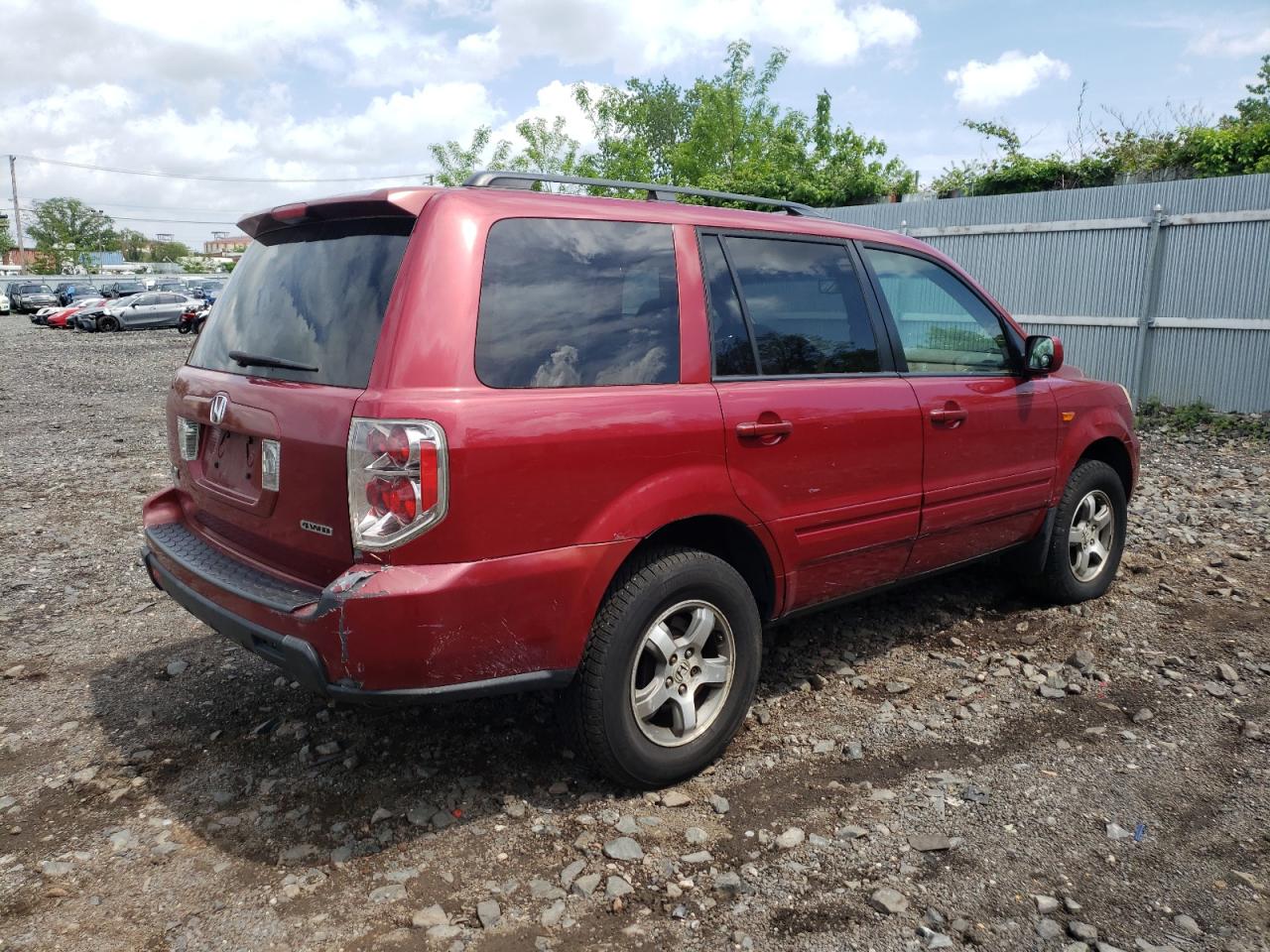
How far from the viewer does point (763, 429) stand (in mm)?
3318

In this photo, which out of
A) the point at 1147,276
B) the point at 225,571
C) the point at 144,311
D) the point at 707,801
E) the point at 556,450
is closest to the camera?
the point at 556,450

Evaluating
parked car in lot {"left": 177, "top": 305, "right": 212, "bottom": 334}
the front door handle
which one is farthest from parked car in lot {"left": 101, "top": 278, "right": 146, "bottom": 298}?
the front door handle

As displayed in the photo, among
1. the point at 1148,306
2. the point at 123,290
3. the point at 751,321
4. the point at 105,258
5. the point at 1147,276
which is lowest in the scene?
the point at 123,290

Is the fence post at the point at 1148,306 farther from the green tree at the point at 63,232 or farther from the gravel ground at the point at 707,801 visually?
the green tree at the point at 63,232

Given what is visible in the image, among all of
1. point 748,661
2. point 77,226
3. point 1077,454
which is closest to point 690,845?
point 748,661

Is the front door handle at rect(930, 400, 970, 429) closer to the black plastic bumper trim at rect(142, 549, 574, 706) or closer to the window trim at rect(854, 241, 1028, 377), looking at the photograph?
the window trim at rect(854, 241, 1028, 377)

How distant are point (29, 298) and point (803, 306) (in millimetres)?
51665

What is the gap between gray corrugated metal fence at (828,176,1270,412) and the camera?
10.4 metres

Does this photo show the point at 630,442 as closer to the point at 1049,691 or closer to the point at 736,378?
the point at 736,378

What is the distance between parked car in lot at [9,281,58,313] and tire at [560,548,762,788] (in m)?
51.2

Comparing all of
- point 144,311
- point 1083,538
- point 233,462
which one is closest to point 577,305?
point 233,462

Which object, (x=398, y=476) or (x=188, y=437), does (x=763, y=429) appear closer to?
(x=398, y=476)

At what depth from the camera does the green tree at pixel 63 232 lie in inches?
3118

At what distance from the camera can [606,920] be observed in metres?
2.63
